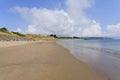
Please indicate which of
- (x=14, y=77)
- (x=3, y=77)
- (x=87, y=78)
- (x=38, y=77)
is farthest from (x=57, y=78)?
(x=3, y=77)

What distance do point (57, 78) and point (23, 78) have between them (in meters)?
1.38

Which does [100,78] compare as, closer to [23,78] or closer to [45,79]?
[45,79]

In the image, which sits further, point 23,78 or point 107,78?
point 107,78

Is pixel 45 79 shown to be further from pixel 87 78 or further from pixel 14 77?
pixel 87 78

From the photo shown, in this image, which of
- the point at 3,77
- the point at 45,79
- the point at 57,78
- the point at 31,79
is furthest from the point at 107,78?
the point at 3,77

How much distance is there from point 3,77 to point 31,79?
117 centimetres

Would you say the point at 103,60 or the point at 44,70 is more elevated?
the point at 44,70

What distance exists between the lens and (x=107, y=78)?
7152 millimetres

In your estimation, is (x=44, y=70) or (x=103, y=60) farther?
(x=103, y=60)

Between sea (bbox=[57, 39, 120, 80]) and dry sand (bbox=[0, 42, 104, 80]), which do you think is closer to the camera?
dry sand (bbox=[0, 42, 104, 80])

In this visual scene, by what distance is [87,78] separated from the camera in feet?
23.1

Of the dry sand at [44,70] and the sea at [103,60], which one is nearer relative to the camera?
the dry sand at [44,70]

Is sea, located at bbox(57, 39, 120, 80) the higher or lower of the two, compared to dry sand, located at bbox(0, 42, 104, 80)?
lower

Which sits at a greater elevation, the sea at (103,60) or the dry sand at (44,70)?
the dry sand at (44,70)
